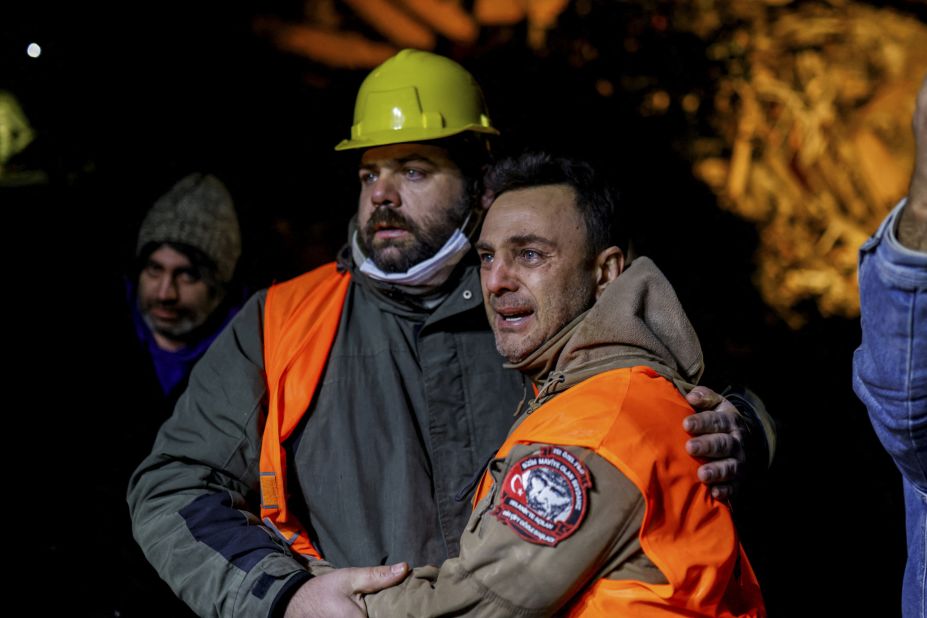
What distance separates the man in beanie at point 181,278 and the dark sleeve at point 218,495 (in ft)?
4.16

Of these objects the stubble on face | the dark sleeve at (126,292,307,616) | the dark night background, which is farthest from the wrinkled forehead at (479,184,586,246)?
the dark night background

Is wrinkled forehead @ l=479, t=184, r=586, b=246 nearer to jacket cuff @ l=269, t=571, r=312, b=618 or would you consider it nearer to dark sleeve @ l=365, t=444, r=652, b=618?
dark sleeve @ l=365, t=444, r=652, b=618

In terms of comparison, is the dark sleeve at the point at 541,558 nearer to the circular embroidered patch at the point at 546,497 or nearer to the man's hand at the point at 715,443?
the circular embroidered patch at the point at 546,497

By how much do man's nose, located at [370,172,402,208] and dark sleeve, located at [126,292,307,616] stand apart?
503 mm

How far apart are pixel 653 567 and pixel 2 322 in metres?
3.07

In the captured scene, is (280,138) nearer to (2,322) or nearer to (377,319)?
(2,322)

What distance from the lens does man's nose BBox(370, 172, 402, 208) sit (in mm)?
3125

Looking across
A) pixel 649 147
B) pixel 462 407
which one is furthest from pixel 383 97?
pixel 649 147

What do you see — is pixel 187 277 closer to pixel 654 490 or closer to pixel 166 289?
pixel 166 289

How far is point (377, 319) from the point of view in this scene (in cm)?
309

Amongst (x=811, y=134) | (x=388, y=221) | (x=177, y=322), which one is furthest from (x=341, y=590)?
(x=811, y=134)

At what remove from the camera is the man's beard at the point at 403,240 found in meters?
3.06

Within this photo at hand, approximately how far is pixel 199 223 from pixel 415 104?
1664 millimetres

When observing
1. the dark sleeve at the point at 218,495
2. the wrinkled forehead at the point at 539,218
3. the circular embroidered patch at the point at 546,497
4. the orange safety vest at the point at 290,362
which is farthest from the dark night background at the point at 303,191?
the circular embroidered patch at the point at 546,497
